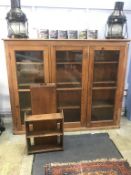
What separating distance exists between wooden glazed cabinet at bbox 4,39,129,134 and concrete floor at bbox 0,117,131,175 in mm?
149

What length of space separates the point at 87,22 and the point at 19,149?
203cm

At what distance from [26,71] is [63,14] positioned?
3.27 ft

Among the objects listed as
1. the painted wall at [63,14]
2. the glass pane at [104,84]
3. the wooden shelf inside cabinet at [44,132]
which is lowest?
the wooden shelf inside cabinet at [44,132]

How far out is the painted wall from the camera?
2531 millimetres

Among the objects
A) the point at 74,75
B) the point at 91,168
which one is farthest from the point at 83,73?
the point at 91,168

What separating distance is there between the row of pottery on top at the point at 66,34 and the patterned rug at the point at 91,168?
1.65m

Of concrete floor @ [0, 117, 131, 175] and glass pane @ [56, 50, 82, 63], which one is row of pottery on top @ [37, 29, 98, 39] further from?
concrete floor @ [0, 117, 131, 175]

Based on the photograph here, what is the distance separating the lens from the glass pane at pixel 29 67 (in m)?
2.36

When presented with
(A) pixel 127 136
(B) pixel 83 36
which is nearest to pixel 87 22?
(B) pixel 83 36

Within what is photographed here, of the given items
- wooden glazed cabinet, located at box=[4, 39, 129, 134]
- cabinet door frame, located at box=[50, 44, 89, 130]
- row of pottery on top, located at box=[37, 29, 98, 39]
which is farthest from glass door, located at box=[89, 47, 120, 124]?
row of pottery on top, located at box=[37, 29, 98, 39]

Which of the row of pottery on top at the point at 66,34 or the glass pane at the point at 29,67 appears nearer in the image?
the glass pane at the point at 29,67

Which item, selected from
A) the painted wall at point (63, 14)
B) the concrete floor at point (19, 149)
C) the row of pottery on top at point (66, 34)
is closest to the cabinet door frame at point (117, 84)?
the concrete floor at point (19, 149)

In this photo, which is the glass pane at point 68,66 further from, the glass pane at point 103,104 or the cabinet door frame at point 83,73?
the glass pane at point 103,104

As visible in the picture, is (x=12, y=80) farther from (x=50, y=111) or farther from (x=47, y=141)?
(x=47, y=141)
